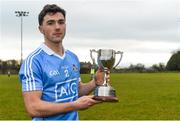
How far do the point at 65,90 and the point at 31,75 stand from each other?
1.06ft

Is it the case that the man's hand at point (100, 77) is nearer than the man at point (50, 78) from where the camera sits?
A: No

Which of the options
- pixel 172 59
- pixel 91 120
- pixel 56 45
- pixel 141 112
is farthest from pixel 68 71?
pixel 172 59

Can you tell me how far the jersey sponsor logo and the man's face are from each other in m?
0.36

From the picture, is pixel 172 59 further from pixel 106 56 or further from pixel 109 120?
pixel 106 56

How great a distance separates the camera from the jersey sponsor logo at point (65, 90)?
4.25m

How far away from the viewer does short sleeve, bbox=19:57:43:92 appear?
4.11m

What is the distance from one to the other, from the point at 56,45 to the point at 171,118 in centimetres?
1158

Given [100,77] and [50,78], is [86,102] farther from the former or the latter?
[100,77]

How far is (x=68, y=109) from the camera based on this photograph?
13.3 feet

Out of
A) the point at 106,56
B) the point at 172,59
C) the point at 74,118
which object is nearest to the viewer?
the point at 74,118

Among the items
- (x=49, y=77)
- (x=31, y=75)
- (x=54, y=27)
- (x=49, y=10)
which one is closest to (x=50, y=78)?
(x=49, y=77)

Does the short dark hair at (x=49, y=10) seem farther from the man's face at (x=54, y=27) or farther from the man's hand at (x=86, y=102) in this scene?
the man's hand at (x=86, y=102)

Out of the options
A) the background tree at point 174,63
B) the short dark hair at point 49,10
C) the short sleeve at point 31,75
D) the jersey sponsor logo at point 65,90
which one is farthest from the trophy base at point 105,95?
the background tree at point 174,63

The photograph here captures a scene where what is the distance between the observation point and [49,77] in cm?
422
